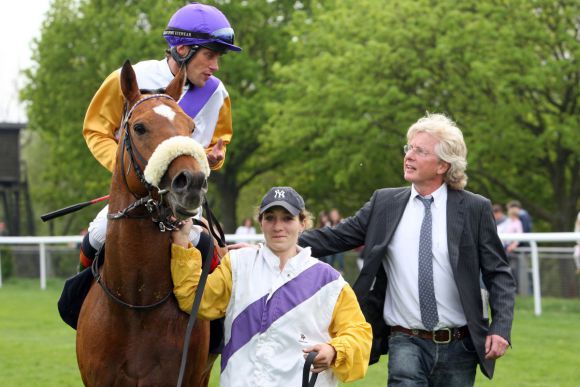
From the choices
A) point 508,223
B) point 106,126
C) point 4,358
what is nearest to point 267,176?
point 508,223

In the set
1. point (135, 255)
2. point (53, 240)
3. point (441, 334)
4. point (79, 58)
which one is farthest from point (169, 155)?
point (79, 58)

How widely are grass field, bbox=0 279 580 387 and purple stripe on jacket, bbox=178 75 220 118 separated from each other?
3.71 m

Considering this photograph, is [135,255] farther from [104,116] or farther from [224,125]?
[224,125]

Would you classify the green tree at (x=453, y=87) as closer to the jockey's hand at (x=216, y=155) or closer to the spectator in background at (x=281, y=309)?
the jockey's hand at (x=216, y=155)

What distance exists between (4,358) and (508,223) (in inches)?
321

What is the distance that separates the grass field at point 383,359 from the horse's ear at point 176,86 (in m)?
4.19

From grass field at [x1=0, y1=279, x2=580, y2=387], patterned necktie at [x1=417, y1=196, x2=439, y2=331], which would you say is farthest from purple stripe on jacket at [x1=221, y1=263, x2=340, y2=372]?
grass field at [x1=0, y1=279, x2=580, y2=387]

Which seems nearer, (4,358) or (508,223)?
(4,358)

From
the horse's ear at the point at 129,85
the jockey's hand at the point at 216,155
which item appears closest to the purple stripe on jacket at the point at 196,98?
the jockey's hand at the point at 216,155

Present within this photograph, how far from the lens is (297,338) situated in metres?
3.79

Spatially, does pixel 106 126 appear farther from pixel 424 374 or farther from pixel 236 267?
pixel 424 374

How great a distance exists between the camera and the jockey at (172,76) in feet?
15.3

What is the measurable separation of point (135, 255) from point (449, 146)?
1.60 meters

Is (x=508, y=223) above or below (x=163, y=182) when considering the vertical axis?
below
